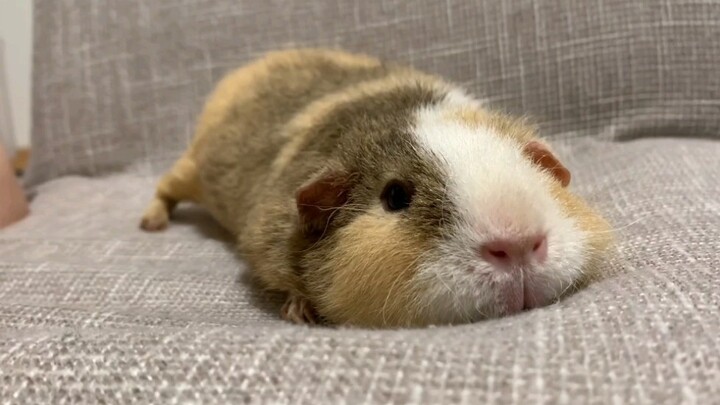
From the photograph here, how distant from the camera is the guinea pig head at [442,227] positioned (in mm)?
894

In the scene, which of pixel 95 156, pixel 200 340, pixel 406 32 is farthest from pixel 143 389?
pixel 95 156

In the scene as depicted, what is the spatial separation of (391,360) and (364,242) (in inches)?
12.3

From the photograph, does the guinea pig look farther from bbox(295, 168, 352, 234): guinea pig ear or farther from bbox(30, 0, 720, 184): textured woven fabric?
bbox(30, 0, 720, 184): textured woven fabric

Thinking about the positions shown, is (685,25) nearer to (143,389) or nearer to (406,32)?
(406,32)

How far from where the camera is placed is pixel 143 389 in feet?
2.39

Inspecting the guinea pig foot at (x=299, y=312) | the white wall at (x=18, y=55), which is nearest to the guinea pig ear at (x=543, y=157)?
the guinea pig foot at (x=299, y=312)

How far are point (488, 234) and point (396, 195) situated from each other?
19 cm

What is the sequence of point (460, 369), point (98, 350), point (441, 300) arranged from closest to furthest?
point (460, 369) < point (98, 350) < point (441, 300)

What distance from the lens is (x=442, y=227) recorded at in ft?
3.04

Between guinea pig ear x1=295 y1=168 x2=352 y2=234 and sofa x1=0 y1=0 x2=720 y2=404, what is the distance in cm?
19

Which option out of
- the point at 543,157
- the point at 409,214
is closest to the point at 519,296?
the point at 409,214

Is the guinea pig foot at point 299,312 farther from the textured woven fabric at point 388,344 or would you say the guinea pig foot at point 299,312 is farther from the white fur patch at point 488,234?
the white fur patch at point 488,234

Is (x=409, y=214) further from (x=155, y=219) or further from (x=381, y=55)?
(x=381, y=55)

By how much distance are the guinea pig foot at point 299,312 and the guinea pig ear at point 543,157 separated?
43 centimetres
